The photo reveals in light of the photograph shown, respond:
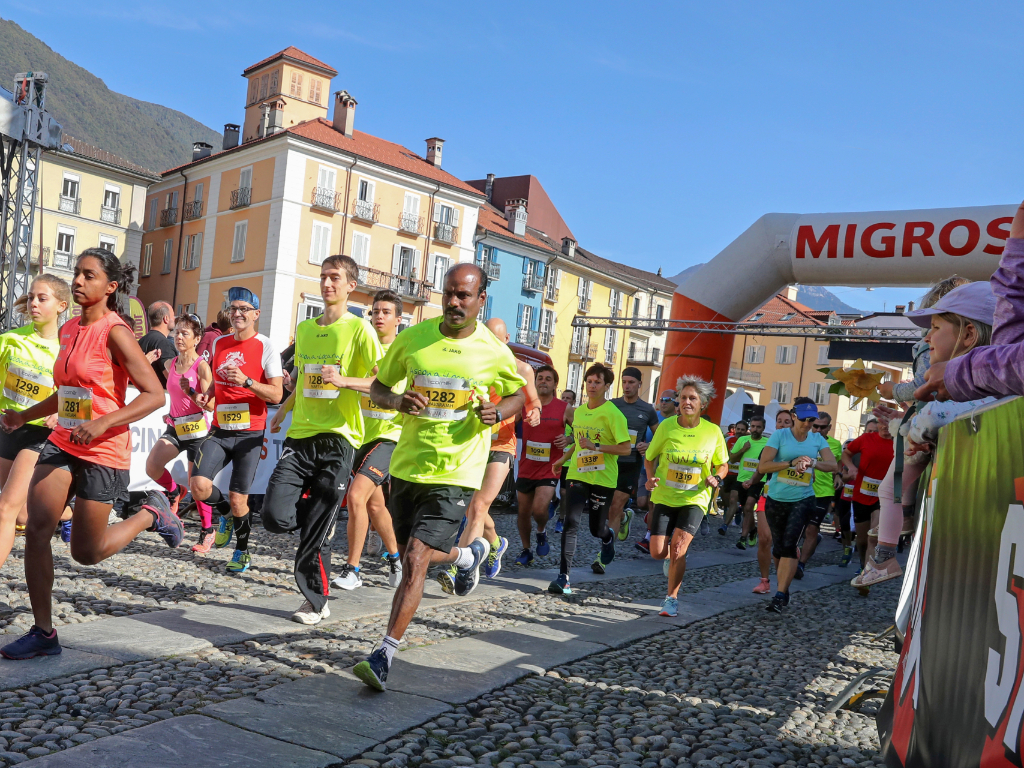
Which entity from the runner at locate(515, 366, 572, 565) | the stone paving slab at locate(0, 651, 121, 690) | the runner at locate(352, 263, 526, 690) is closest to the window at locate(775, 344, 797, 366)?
the runner at locate(515, 366, 572, 565)

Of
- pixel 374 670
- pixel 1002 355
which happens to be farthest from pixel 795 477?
pixel 1002 355

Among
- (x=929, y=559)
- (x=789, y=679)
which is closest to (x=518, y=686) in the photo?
(x=789, y=679)

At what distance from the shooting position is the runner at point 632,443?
10547mm

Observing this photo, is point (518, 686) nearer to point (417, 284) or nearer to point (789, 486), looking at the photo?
point (789, 486)

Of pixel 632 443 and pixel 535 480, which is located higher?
pixel 632 443

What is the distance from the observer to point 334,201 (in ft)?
148

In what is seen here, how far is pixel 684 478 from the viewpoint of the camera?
8031 mm

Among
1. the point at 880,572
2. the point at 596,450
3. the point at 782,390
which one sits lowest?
the point at 880,572

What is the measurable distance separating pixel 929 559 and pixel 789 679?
2969mm

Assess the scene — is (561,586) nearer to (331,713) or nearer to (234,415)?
(234,415)

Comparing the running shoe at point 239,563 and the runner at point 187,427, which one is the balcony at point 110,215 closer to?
the runner at point 187,427

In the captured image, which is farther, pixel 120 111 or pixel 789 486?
pixel 120 111

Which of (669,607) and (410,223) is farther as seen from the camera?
(410,223)

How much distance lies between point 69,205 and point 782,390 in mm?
54554
